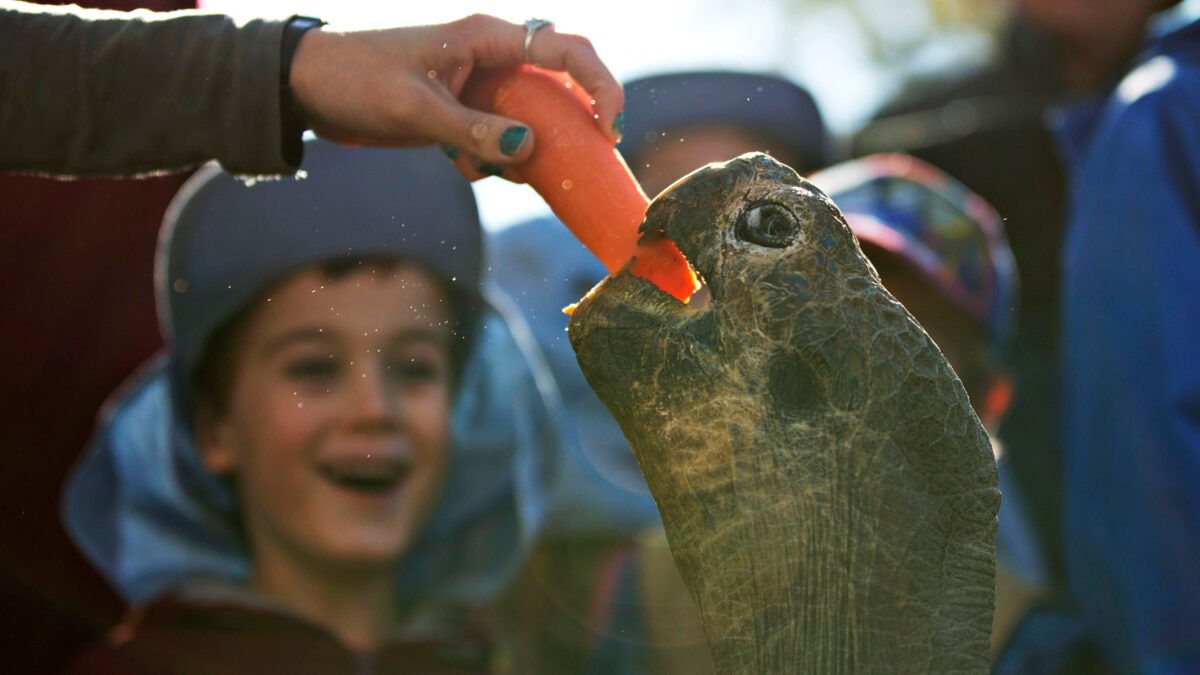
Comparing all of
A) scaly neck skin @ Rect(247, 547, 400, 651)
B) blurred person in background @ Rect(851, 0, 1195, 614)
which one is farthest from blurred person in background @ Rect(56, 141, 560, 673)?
blurred person in background @ Rect(851, 0, 1195, 614)

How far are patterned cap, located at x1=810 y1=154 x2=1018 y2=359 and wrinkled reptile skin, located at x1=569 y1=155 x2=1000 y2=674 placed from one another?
1600 millimetres

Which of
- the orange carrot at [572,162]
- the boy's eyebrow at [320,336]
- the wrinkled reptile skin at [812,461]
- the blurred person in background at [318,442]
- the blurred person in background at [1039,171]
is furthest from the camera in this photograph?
the blurred person in background at [1039,171]

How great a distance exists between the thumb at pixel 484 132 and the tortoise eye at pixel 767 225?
31 cm

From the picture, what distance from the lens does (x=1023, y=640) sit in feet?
7.57

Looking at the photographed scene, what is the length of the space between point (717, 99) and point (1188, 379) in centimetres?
111

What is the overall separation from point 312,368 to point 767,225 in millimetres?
1254

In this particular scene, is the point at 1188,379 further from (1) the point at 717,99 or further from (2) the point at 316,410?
(2) the point at 316,410

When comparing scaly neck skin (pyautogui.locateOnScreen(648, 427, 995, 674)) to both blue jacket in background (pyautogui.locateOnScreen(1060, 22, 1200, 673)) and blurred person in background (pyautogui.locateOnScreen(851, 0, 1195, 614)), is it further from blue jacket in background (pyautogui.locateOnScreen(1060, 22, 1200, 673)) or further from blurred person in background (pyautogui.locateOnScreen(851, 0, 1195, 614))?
blurred person in background (pyautogui.locateOnScreen(851, 0, 1195, 614))

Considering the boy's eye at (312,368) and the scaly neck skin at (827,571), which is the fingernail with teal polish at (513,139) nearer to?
the scaly neck skin at (827,571)

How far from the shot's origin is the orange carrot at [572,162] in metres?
1.06

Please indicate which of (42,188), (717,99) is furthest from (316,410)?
(717,99)

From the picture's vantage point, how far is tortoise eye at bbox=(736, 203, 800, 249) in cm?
89

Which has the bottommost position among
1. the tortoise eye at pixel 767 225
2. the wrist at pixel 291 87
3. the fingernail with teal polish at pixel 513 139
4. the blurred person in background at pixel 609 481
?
the blurred person in background at pixel 609 481

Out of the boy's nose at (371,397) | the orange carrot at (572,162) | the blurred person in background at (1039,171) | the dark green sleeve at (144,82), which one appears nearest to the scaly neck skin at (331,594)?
the boy's nose at (371,397)
